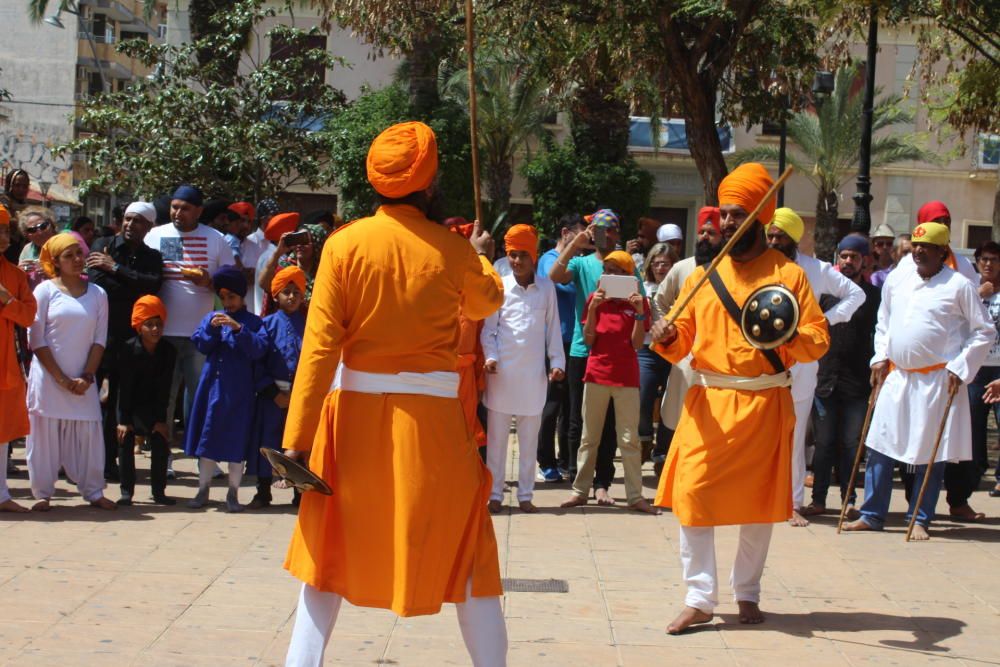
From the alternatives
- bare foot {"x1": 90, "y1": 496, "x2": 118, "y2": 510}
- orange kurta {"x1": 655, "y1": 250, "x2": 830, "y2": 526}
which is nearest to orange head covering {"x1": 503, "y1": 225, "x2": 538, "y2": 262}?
bare foot {"x1": 90, "y1": 496, "x2": 118, "y2": 510}

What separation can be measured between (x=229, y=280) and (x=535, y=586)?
3.52 meters

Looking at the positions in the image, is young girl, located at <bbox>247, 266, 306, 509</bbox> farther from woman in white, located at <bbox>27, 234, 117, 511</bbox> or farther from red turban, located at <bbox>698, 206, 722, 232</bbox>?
red turban, located at <bbox>698, 206, 722, 232</bbox>

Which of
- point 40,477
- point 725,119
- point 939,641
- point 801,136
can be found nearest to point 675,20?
point 725,119

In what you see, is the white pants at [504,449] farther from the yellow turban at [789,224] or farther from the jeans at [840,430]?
the yellow turban at [789,224]

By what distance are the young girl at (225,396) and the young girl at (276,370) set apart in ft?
0.23

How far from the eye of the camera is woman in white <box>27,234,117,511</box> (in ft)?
29.7

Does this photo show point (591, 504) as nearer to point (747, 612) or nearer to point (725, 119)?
point (747, 612)

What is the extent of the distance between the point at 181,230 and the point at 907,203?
32.7m

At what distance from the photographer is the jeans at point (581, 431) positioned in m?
10.2

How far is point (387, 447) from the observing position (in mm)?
4688

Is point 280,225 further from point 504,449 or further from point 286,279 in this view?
point 504,449

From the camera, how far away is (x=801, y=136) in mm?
36625

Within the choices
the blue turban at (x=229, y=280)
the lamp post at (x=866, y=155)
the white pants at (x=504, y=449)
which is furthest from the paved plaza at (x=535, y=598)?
the lamp post at (x=866, y=155)

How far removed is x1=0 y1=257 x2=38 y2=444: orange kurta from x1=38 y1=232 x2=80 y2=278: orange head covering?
21 centimetres
